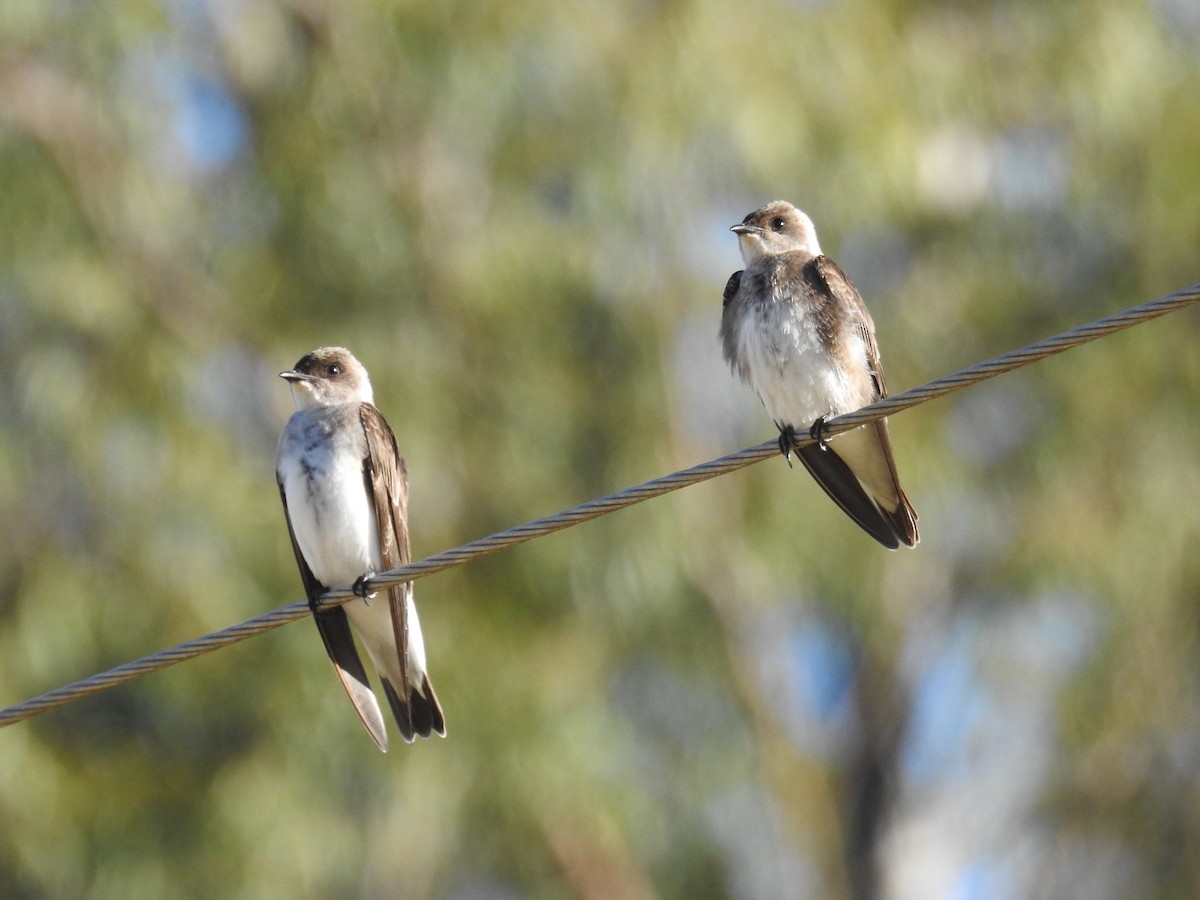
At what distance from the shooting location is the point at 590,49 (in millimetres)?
8352

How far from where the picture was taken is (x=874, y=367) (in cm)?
561

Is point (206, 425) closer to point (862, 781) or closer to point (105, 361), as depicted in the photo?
point (105, 361)

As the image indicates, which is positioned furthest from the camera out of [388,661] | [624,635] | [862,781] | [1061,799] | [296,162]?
[862,781]

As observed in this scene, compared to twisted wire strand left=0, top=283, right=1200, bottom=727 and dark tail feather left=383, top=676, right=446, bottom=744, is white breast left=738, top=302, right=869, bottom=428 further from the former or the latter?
dark tail feather left=383, top=676, right=446, bottom=744

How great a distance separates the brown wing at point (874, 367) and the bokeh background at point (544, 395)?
2.40 m

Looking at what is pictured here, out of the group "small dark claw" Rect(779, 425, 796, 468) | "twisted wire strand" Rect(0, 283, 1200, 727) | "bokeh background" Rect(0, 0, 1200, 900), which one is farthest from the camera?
"bokeh background" Rect(0, 0, 1200, 900)

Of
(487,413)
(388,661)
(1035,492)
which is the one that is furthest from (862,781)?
(388,661)

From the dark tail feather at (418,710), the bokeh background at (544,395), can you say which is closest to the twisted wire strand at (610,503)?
the dark tail feather at (418,710)

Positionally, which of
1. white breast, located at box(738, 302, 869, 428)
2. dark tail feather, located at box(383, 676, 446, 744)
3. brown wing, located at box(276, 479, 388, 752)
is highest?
white breast, located at box(738, 302, 869, 428)

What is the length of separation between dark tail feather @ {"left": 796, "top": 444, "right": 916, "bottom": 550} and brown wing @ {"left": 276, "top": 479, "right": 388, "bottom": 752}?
153cm

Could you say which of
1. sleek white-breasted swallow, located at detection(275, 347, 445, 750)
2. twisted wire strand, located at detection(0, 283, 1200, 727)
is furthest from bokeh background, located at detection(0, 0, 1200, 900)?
twisted wire strand, located at detection(0, 283, 1200, 727)

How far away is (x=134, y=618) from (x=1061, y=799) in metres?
4.79

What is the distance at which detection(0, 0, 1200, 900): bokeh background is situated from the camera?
26.3 ft

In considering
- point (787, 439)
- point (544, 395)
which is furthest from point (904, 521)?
point (544, 395)
